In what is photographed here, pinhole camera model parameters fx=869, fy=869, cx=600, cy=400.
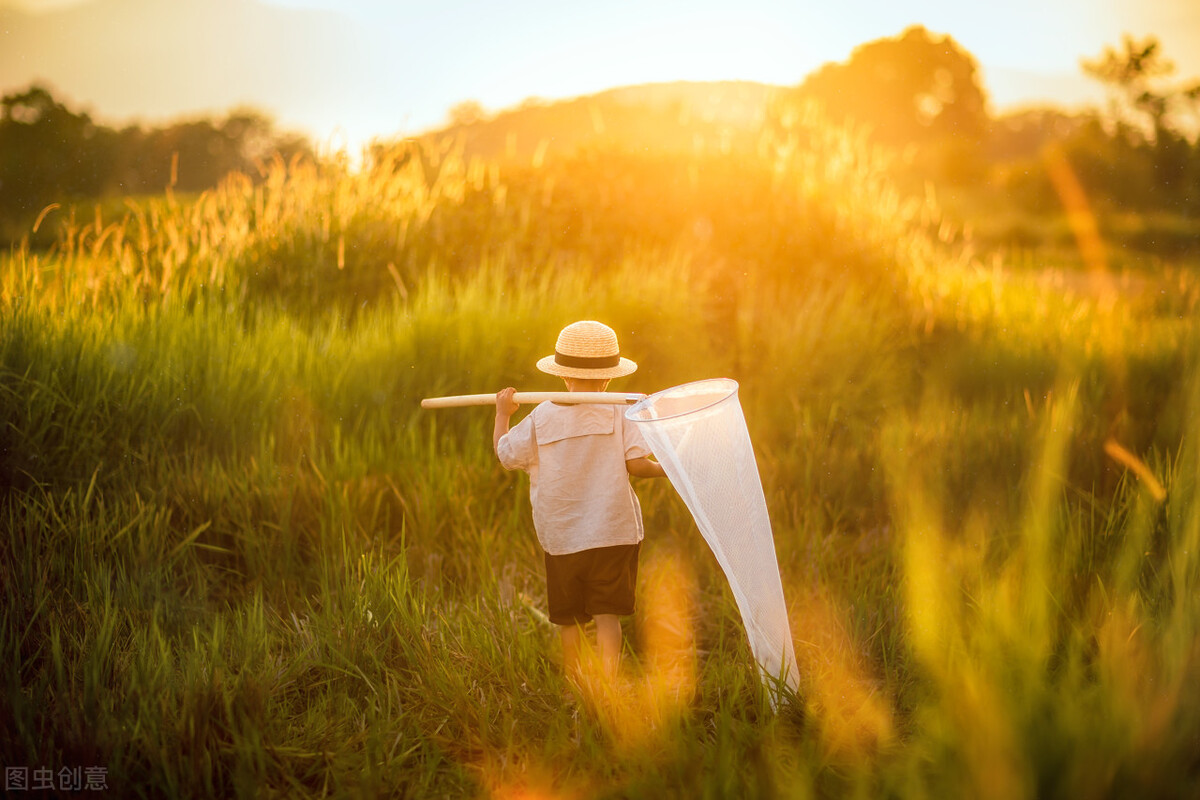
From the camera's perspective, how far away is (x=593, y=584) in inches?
101

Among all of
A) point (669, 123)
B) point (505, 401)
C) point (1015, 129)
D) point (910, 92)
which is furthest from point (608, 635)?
point (1015, 129)

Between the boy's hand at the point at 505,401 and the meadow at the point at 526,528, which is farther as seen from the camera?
the boy's hand at the point at 505,401

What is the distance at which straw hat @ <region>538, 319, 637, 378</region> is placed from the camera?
2.48 metres

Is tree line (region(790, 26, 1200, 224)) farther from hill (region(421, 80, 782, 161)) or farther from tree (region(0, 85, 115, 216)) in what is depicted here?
tree (region(0, 85, 115, 216))

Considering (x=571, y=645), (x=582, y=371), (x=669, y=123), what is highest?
(x=669, y=123)

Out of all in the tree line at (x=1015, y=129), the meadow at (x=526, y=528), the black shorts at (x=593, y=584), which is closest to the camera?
the meadow at (x=526, y=528)

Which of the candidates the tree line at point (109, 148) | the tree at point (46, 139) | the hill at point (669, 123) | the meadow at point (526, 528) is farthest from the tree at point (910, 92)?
the meadow at point (526, 528)

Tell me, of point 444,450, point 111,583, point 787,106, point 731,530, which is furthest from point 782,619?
point 787,106

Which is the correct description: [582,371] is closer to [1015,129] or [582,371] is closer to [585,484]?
[585,484]

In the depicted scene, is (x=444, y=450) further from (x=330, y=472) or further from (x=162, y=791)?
(x=162, y=791)

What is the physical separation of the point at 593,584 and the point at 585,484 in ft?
0.98

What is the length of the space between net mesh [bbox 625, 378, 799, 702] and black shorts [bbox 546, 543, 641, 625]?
428 millimetres

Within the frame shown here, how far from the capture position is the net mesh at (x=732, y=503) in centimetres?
214

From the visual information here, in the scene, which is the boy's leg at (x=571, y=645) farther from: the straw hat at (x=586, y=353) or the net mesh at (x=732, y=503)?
the straw hat at (x=586, y=353)
